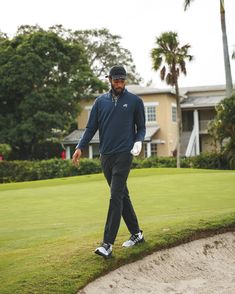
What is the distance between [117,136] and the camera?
6.48 m

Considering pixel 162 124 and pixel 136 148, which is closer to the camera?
pixel 136 148

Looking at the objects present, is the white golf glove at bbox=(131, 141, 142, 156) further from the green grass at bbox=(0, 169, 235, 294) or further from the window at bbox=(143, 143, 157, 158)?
the window at bbox=(143, 143, 157, 158)

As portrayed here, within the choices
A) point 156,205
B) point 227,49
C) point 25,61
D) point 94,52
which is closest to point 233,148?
point 227,49

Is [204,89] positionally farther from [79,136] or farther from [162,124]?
[79,136]

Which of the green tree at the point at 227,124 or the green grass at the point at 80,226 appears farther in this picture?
the green tree at the point at 227,124

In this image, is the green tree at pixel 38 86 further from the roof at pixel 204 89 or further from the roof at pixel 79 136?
the roof at pixel 204 89

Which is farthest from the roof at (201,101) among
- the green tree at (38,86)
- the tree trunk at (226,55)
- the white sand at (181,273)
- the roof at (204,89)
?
the white sand at (181,273)

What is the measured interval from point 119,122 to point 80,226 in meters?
3.40

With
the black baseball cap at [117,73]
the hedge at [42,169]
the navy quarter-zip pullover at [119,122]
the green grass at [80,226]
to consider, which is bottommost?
the green grass at [80,226]

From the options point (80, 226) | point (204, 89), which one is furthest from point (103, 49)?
point (80, 226)

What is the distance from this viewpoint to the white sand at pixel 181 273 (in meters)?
5.84

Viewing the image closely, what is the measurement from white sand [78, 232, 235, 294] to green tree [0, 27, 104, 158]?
119 ft

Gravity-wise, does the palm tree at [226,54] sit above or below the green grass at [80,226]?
above

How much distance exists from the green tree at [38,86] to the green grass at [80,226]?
27.7 m
